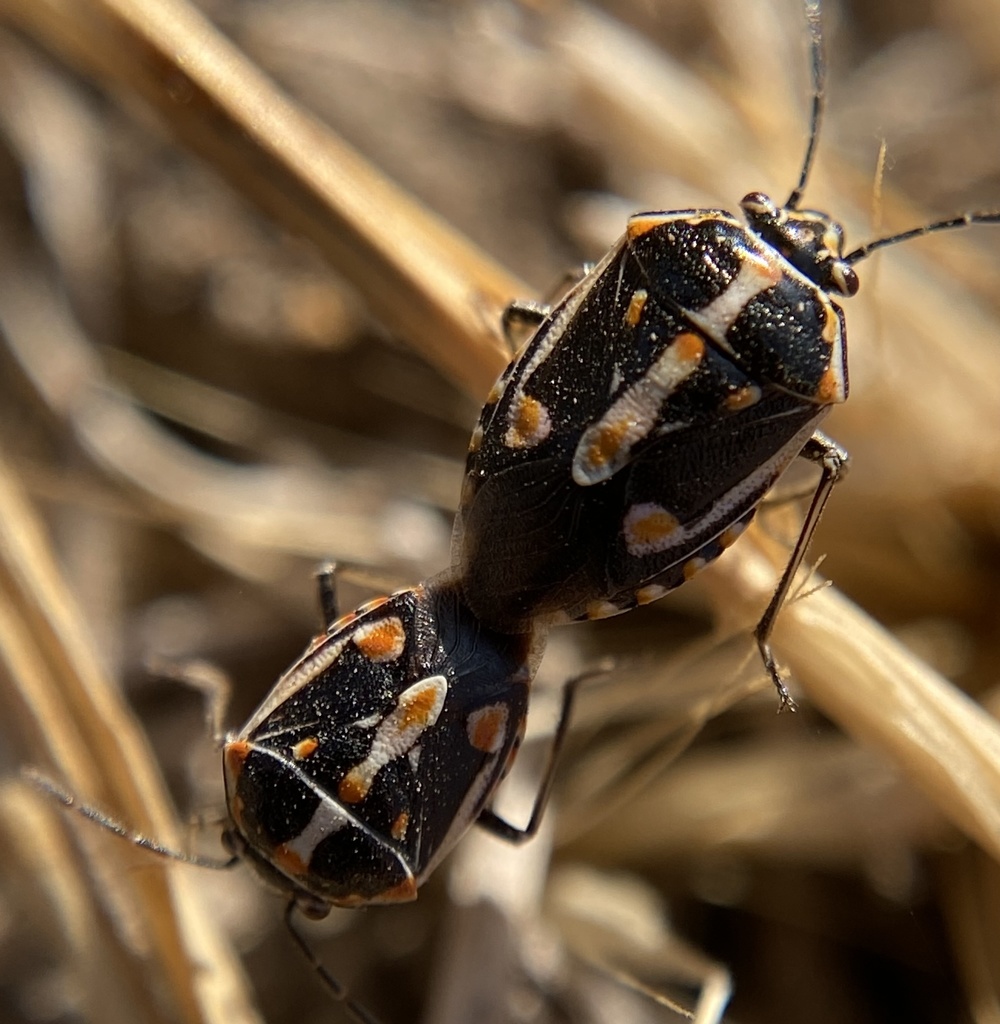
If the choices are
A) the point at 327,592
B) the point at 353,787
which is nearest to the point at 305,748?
the point at 353,787

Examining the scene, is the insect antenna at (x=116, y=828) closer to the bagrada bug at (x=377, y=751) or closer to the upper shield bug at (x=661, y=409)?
the bagrada bug at (x=377, y=751)

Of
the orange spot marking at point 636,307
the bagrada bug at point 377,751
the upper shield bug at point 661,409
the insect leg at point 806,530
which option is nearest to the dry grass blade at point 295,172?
the upper shield bug at point 661,409

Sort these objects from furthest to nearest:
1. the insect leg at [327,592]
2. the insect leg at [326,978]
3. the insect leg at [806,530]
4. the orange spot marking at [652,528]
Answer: the insect leg at [327,592]
the insect leg at [326,978]
the insect leg at [806,530]
the orange spot marking at [652,528]

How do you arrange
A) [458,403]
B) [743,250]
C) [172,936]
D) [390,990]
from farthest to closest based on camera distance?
[458,403], [390,990], [172,936], [743,250]

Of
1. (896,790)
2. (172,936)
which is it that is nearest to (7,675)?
(172,936)

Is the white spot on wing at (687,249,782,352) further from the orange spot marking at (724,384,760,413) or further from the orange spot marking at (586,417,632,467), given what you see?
the orange spot marking at (586,417,632,467)

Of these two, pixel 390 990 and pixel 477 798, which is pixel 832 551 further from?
pixel 390 990

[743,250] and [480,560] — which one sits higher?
[743,250]
